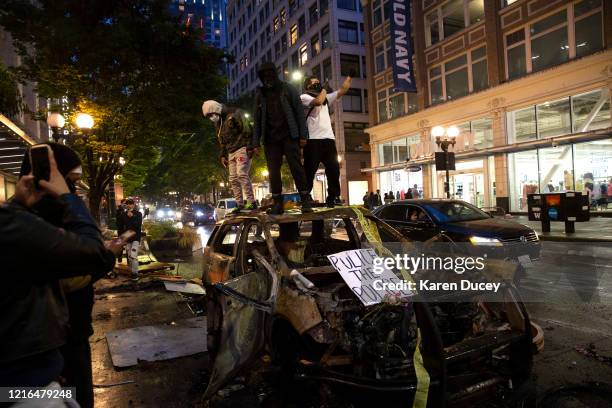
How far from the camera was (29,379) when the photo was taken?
1.71 m

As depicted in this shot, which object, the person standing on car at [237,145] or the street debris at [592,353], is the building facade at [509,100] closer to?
the street debris at [592,353]

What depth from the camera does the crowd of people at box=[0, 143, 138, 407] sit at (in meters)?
1.59

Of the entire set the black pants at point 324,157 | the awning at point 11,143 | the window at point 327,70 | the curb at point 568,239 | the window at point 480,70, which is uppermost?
the window at point 327,70

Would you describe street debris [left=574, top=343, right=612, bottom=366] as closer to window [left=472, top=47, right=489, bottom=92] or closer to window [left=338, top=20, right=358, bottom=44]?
window [left=472, top=47, right=489, bottom=92]

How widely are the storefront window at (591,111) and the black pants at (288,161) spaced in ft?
60.0

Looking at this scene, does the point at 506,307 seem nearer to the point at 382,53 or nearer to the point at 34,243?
the point at 34,243

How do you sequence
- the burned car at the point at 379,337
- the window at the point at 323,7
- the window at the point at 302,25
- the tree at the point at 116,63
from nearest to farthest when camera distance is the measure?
the burned car at the point at 379,337 → the tree at the point at 116,63 → the window at the point at 323,7 → the window at the point at 302,25

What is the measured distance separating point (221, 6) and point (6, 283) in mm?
219189

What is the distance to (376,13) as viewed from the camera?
32.0m

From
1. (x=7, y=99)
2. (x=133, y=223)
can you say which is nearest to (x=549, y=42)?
(x=133, y=223)

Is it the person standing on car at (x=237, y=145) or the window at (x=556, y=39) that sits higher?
the window at (x=556, y=39)

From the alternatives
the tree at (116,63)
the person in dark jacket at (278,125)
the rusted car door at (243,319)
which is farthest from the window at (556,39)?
the rusted car door at (243,319)

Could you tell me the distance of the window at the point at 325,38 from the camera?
39.9m

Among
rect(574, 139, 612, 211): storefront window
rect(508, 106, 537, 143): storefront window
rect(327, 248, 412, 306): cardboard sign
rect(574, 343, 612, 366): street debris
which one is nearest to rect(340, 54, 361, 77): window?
rect(508, 106, 537, 143): storefront window
